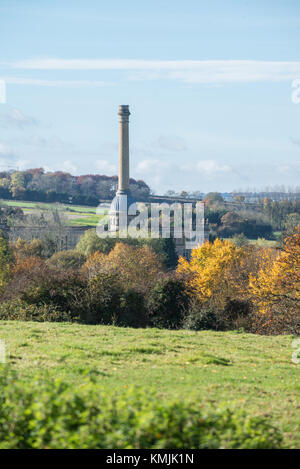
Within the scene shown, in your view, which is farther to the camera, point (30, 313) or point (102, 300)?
point (102, 300)

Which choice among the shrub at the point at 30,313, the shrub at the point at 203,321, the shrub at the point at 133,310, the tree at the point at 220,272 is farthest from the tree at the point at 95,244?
the shrub at the point at 30,313

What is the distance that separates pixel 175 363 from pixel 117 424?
615 centimetres

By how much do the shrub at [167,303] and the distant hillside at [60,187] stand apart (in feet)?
339

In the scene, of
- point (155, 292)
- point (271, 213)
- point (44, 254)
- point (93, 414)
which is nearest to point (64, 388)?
point (93, 414)

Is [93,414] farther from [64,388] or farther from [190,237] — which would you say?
[190,237]

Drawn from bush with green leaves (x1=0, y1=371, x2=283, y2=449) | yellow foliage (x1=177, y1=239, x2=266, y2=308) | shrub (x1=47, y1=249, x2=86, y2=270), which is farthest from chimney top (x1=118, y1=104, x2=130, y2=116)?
bush with green leaves (x1=0, y1=371, x2=283, y2=449)

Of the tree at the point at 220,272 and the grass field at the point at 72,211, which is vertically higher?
the grass field at the point at 72,211

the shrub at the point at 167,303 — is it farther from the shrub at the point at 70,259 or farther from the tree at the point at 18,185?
the tree at the point at 18,185

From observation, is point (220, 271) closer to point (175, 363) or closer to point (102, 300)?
point (102, 300)

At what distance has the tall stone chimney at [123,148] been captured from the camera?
102062mm

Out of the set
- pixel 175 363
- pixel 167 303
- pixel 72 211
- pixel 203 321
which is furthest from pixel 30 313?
pixel 72 211

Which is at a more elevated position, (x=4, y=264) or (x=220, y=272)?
(x=4, y=264)

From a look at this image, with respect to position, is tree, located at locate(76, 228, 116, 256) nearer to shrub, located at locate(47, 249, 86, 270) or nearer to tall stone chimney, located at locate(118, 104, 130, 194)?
shrub, located at locate(47, 249, 86, 270)

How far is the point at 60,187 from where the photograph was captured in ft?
502
